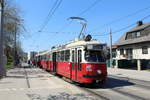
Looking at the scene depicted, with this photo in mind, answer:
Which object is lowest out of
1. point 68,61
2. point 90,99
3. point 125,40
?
point 90,99

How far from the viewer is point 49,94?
12.8m

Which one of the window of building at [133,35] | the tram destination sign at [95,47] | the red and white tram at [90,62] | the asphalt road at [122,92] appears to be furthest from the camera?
the window of building at [133,35]

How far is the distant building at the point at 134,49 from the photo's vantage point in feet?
140

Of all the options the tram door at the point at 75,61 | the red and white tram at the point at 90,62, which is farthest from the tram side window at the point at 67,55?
the red and white tram at the point at 90,62

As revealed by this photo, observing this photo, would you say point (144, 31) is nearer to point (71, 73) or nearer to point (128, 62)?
point (128, 62)

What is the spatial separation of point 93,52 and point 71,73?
9.23ft

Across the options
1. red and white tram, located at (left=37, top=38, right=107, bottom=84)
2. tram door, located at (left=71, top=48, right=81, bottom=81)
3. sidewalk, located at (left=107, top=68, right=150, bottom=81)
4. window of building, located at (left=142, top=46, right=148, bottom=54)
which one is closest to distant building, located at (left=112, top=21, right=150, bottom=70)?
window of building, located at (left=142, top=46, right=148, bottom=54)

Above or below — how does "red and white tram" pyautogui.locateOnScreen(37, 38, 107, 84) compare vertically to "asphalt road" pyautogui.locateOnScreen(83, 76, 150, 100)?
above

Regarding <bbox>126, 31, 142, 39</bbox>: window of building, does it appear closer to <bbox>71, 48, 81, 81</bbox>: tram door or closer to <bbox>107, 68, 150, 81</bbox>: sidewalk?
<bbox>107, 68, 150, 81</bbox>: sidewalk

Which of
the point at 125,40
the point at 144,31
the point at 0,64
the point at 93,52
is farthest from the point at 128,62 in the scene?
the point at 93,52

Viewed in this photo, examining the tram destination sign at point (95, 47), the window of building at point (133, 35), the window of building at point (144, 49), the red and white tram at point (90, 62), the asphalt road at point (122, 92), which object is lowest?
the asphalt road at point (122, 92)

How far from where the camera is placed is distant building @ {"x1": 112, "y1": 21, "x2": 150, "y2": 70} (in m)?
42.8

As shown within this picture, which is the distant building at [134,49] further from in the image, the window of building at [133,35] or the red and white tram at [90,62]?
the red and white tram at [90,62]

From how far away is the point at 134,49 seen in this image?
46125mm
